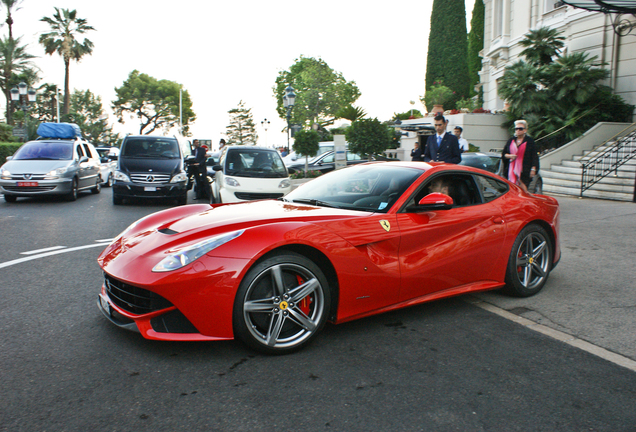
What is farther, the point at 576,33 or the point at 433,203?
the point at 576,33

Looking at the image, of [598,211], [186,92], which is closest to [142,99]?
[186,92]

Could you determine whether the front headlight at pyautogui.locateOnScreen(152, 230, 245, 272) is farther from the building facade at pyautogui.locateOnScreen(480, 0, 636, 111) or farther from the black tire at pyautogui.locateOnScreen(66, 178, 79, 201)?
the building facade at pyautogui.locateOnScreen(480, 0, 636, 111)

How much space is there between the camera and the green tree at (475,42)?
41.2m

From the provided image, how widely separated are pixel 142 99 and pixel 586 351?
7814 cm

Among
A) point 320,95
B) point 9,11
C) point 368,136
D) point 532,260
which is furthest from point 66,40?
point 532,260

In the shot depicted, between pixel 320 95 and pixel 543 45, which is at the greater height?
pixel 320 95

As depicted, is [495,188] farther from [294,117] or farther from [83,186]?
[294,117]

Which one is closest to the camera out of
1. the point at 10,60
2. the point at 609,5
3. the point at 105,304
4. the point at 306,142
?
the point at 105,304

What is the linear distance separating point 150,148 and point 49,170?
2.48 m

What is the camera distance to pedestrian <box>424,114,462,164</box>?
8523 millimetres

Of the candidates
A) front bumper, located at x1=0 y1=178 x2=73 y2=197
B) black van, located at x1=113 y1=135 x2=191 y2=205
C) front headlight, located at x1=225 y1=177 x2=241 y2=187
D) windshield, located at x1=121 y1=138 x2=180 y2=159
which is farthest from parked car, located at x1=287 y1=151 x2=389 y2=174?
front bumper, located at x1=0 y1=178 x2=73 y2=197

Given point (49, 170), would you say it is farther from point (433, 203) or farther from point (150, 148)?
point (433, 203)

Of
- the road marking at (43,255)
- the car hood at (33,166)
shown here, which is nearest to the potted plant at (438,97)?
the car hood at (33,166)

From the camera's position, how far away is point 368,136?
19781 millimetres
